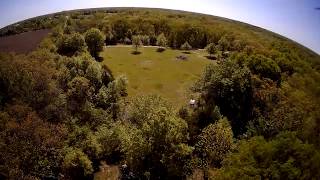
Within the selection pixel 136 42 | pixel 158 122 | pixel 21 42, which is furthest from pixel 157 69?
pixel 21 42

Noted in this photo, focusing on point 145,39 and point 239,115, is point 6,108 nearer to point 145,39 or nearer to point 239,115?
point 239,115

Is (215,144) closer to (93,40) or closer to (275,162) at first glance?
(275,162)

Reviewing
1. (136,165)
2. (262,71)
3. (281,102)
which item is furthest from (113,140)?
(262,71)

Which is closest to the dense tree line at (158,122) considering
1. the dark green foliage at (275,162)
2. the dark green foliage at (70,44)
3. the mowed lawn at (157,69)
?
the dark green foliage at (275,162)

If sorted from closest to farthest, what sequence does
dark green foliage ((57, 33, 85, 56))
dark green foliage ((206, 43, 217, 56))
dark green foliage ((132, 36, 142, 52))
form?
dark green foliage ((57, 33, 85, 56))
dark green foliage ((206, 43, 217, 56))
dark green foliage ((132, 36, 142, 52))

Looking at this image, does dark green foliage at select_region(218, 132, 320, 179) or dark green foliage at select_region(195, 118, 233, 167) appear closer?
dark green foliage at select_region(218, 132, 320, 179)

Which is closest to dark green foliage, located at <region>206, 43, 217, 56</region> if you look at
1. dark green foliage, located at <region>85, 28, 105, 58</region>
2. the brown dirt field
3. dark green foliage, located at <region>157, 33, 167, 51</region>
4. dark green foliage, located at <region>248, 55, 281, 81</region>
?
dark green foliage, located at <region>157, 33, 167, 51</region>

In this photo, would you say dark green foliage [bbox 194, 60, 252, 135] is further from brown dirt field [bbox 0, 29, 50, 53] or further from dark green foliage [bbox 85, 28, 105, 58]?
dark green foliage [bbox 85, 28, 105, 58]
